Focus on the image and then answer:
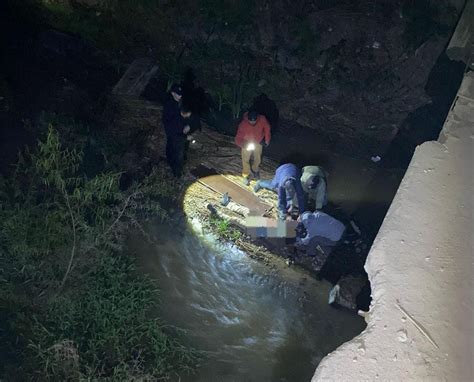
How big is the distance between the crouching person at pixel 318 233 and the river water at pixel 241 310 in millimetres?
471

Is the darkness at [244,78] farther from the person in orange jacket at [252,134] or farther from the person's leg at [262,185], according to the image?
the person's leg at [262,185]

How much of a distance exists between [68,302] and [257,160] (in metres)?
3.94

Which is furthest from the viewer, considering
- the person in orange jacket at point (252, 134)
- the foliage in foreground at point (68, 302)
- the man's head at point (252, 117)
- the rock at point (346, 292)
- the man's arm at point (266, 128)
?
the man's arm at point (266, 128)

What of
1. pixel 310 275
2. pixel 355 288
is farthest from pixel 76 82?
pixel 355 288

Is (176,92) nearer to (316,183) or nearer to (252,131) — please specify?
(252,131)

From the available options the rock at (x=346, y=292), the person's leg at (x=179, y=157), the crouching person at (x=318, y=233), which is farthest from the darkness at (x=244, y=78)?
the rock at (x=346, y=292)

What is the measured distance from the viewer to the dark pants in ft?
23.0

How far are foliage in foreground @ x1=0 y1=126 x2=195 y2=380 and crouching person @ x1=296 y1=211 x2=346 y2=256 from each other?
2535 mm

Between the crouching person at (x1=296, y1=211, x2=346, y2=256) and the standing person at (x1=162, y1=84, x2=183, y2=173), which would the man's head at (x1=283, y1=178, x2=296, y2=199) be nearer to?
the crouching person at (x1=296, y1=211, x2=346, y2=256)

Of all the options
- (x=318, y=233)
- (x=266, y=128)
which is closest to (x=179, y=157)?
(x=266, y=128)

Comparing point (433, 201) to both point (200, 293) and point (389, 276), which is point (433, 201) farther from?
point (200, 293)

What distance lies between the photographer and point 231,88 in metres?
9.02

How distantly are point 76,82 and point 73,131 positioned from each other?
177 cm

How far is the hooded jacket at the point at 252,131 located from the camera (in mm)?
7055
